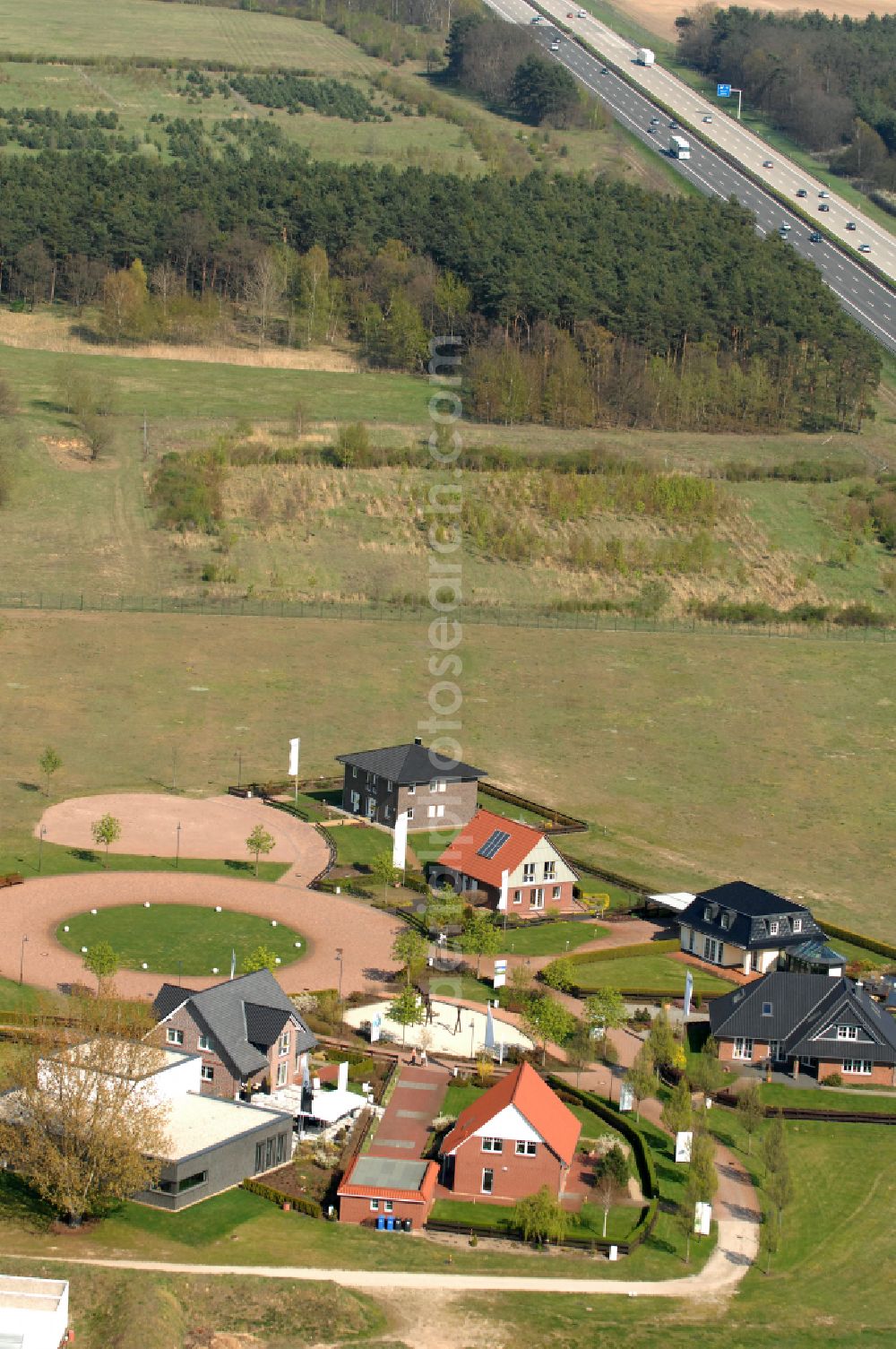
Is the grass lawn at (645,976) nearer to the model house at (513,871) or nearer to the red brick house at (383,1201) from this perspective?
the model house at (513,871)

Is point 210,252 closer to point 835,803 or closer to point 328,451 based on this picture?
point 328,451

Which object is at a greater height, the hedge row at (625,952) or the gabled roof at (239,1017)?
the gabled roof at (239,1017)

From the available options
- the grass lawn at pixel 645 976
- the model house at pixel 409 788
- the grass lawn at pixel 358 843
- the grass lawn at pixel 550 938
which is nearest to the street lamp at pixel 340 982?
the grass lawn at pixel 550 938

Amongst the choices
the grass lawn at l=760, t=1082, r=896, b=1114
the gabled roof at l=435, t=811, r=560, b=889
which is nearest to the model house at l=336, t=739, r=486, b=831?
the gabled roof at l=435, t=811, r=560, b=889

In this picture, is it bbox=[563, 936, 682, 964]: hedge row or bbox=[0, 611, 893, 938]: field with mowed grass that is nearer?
bbox=[563, 936, 682, 964]: hedge row

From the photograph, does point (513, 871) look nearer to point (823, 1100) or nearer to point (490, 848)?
point (490, 848)

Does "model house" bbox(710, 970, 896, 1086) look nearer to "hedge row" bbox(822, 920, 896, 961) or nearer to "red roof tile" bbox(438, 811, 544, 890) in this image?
"hedge row" bbox(822, 920, 896, 961)
